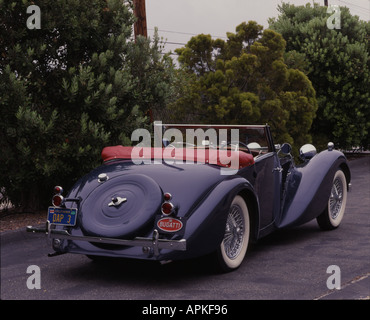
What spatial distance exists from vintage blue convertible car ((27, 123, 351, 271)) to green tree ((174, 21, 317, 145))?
6.55 metres

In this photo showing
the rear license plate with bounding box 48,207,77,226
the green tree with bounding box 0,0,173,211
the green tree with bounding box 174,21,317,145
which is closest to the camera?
the rear license plate with bounding box 48,207,77,226

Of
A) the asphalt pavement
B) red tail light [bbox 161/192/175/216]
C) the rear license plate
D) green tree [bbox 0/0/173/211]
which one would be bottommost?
the asphalt pavement

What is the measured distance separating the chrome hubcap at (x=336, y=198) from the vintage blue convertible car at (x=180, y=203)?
0.87 meters

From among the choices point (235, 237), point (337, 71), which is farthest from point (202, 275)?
point (337, 71)

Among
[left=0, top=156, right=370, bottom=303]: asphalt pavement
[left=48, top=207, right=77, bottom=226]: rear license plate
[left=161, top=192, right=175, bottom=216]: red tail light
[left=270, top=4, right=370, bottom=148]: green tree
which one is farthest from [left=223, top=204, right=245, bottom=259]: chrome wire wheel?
[left=270, top=4, right=370, bottom=148]: green tree

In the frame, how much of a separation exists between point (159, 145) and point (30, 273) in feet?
6.87

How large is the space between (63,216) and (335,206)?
3.87 meters

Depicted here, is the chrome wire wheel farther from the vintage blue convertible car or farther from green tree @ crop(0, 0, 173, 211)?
green tree @ crop(0, 0, 173, 211)

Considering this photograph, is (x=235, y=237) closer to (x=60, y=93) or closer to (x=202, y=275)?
(x=202, y=275)

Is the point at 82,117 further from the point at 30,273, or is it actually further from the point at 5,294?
the point at 5,294

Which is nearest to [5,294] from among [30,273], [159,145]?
[30,273]

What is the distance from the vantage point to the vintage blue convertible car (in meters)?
5.14

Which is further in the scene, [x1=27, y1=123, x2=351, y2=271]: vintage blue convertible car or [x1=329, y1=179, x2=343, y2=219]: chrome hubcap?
[x1=329, y1=179, x2=343, y2=219]: chrome hubcap

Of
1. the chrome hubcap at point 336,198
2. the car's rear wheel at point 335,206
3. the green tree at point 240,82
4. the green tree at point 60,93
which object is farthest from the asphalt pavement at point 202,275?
the green tree at point 240,82
